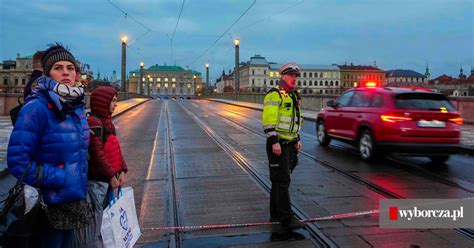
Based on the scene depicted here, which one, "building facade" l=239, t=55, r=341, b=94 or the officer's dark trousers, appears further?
"building facade" l=239, t=55, r=341, b=94

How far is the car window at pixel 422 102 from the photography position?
373 inches

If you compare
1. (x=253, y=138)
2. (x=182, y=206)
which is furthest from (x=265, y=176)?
(x=253, y=138)

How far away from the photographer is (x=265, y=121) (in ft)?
16.8

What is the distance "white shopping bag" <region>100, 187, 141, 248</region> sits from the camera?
3264 mm

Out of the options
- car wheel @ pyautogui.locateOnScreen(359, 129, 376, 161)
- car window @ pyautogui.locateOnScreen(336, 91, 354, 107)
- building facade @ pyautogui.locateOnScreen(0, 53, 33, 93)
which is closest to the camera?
car wheel @ pyautogui.locateOnScreen(359, 129, 376, 161)

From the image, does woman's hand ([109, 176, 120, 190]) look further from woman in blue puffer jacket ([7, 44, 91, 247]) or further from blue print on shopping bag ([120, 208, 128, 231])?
woman in blue puffer jacket ([7, 44, 91, 247])

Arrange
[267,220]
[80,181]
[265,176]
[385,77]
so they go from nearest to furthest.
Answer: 1. [80,181]
2. [267,220]
3. [265,176]
4. [385,77]

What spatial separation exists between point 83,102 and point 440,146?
8.08m

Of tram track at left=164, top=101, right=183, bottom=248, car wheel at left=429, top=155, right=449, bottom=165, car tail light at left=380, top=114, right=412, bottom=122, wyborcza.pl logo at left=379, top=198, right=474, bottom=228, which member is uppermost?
car tail light at left=380, top=114, right=412, bottom=122

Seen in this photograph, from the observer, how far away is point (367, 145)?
10.1 meters

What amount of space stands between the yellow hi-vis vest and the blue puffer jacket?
2567mm

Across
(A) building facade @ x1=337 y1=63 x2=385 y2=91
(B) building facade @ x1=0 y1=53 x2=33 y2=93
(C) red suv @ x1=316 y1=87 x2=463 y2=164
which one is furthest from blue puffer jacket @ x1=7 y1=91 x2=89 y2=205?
(A) building facade @ x1=337 y1=63 x2=385 y2=91

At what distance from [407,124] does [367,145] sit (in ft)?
3.63

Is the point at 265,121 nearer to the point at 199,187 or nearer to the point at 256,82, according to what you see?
the point at 199,187
